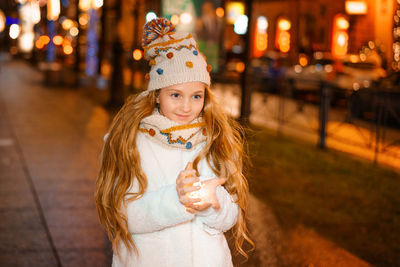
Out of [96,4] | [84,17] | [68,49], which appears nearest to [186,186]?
[96,4]

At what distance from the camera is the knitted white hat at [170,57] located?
2.35 meters

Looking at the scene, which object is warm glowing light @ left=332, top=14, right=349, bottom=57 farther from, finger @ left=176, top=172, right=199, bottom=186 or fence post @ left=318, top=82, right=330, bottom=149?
finger @ left=176, top=172, right=199, bottom=186

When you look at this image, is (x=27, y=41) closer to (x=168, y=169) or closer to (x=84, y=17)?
(x=84, y=17)

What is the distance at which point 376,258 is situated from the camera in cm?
458

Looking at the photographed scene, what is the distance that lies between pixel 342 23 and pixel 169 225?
2920 cm

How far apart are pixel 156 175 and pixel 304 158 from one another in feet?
21.6

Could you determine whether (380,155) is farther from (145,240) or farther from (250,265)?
(145,240)

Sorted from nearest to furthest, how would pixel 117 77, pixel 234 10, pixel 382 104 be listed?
pixel 382 104, pixel 117 77, pixel 234 10

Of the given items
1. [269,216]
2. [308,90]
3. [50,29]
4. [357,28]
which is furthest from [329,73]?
[50,29]

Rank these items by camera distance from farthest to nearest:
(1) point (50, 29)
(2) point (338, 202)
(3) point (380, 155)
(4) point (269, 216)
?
(1) point (50, 29), (3) point (380, 155), (2) point (338, 202), (4) point (269, 216)

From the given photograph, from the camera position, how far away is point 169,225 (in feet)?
7.47

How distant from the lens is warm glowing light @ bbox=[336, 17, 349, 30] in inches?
1147

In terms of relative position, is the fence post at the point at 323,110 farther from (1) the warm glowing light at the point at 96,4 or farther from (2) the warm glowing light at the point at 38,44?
(2) the warm glowing light at the point at 38,44

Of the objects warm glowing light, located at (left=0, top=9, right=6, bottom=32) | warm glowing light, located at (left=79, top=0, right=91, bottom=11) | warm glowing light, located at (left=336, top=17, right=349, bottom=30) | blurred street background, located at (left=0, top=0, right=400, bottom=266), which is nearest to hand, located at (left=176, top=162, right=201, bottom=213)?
blurred street background, located at (left=0, top=0, right=400, bottom=266)
